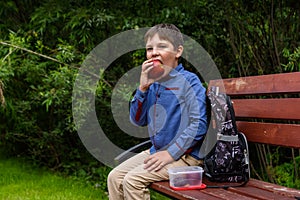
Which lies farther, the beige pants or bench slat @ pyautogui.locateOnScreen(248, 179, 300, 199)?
the beige pants

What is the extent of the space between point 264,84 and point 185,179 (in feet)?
2.48

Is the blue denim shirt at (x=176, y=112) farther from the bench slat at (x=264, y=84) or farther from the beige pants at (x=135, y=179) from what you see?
the bench slat at (x=264, y=84)

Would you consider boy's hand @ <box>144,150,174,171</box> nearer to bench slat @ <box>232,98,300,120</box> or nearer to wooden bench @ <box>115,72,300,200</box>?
wooden bench @ <box>115,72,300,200</box>

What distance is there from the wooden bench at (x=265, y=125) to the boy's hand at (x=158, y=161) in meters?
0.09

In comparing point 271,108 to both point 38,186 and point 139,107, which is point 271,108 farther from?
point 38,186

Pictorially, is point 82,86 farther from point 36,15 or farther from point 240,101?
point 240,101

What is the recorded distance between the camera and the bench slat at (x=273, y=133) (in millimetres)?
2400

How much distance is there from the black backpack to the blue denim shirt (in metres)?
0.11

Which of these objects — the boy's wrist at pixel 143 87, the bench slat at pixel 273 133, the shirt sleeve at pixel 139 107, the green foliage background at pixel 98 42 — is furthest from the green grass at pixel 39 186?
the boy's wrist at pixel 143 87

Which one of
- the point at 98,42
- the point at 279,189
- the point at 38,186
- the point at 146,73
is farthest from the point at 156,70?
the point at 38,186

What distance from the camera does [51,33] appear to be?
450cm

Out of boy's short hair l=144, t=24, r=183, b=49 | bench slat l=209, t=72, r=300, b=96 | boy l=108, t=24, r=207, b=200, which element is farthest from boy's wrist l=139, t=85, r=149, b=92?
bench slat l=209, t=72, r=300, b=96

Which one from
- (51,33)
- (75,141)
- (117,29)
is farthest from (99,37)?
(75,141)

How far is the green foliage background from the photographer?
3.92 metres
